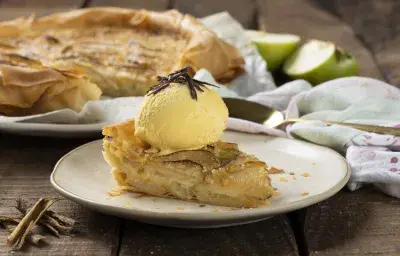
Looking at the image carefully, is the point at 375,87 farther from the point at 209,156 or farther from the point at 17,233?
the point at 17,233

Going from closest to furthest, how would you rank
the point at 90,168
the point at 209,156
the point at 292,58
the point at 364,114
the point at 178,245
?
1. the point at 178,245
2. the point at 209,156
3. the point at 90,168
4. the point at 364,114
5. the point at 292,58

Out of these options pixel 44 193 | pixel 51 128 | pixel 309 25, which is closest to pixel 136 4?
pixel 309 25

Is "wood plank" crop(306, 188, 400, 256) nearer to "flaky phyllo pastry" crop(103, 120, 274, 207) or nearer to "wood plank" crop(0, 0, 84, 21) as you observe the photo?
"flaky phyllo pastry" crop(103, 120, 274, 207)

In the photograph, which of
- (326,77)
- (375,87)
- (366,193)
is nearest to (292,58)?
(326,77)

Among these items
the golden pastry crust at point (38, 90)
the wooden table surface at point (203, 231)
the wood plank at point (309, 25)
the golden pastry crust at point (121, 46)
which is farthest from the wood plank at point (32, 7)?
the wooden table surface at point (203, 231)

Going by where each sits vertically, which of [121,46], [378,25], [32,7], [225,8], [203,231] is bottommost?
[378,25]

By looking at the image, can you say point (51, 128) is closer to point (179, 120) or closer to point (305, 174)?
point (179, 120)

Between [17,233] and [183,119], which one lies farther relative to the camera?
[183,119]
